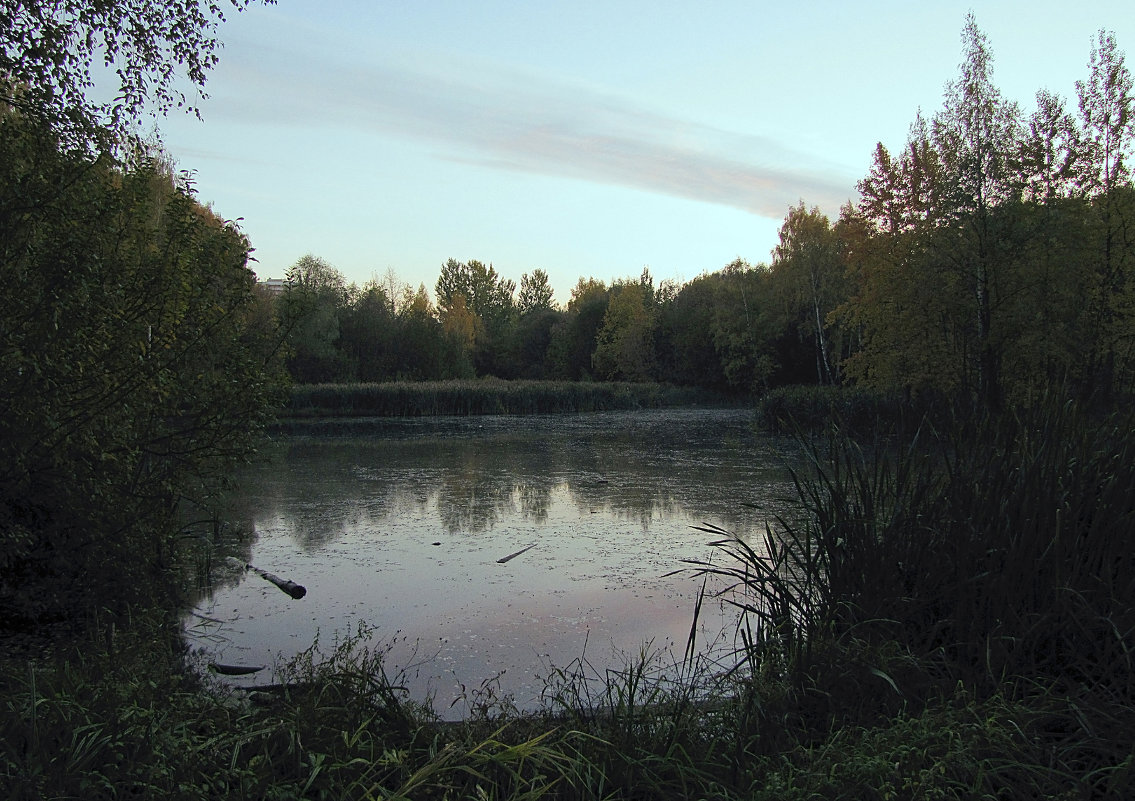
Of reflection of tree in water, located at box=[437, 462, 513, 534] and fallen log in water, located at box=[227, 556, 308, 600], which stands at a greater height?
reflection of tree in water, located at box=[437, 462, 513, 534]

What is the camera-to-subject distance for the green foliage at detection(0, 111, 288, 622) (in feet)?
10.8

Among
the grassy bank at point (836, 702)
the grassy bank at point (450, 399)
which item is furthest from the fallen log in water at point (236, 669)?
the grassy bank at point (450, 399)

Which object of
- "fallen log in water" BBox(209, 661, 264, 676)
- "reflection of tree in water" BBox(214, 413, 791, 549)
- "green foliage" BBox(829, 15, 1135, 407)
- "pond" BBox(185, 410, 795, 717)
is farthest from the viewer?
"green foliage" BBox(829, 15, 1135, 407)

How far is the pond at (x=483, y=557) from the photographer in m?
4.14

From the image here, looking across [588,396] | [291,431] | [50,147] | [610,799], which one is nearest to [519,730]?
[610,799]

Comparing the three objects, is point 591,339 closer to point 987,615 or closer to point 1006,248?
point 1006,248

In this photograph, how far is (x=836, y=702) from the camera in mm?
2768

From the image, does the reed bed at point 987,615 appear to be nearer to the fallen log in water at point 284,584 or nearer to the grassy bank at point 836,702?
the grassy bank at point 836,702

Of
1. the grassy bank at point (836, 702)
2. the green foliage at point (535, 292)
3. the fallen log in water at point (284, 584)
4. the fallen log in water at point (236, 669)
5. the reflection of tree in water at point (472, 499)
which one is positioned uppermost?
the green foliage at point (535, 292)

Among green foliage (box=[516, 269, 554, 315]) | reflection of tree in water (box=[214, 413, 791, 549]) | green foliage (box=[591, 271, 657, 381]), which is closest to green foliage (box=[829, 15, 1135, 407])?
reflection of tree in water (box=[214, 413, 791, 549])

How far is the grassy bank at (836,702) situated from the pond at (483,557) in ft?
1.51

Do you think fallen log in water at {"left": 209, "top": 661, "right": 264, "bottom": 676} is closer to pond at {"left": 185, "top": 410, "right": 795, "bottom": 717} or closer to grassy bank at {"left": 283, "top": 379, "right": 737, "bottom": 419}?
pond at {"left": 185, "top": 410, "right": 795, "bottom": 717}

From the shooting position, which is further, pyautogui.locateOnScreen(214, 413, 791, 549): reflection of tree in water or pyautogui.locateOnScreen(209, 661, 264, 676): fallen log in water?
pyautogui.locateOnScreen(214, 413, 791, 549): reflection of tree in water

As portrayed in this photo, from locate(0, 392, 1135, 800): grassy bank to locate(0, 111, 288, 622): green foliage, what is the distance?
0.52 metres
